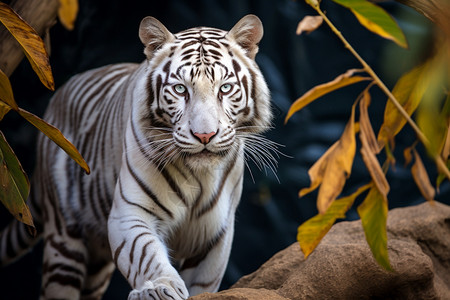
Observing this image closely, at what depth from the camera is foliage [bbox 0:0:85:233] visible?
152 centimetres

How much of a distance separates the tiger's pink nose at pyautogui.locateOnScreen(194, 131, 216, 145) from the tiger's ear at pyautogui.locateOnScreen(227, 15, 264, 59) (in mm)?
439

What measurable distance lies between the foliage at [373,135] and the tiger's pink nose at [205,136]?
2.25ft

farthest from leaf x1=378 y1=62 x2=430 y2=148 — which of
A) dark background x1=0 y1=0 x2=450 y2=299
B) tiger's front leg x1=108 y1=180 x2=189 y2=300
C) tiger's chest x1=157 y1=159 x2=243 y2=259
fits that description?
dark background x1=0 y1=0 x2=450 y2=299

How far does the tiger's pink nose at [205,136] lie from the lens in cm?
191

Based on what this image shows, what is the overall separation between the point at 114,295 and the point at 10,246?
40.8 inches

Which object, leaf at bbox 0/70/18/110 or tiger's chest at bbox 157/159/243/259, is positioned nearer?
leaf at bbox 0/70/18/110

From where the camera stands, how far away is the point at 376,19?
1.09 m

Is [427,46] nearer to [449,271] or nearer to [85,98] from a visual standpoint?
[449,271]

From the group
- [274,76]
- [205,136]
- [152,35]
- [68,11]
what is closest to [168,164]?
[205,136]

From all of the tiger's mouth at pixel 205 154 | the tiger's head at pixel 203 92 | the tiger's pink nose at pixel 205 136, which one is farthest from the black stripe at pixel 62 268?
the tiger's pink nose at pixel 205 136

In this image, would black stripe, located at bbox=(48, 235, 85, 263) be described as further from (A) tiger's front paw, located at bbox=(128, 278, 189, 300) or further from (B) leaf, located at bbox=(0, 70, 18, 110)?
(B) leaf, located at bbox=(0, 70, 18, 110)

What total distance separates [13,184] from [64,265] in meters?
1.19

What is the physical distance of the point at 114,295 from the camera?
13.1ft

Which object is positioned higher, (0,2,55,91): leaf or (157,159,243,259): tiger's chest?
(0,2,55,91): leaf
